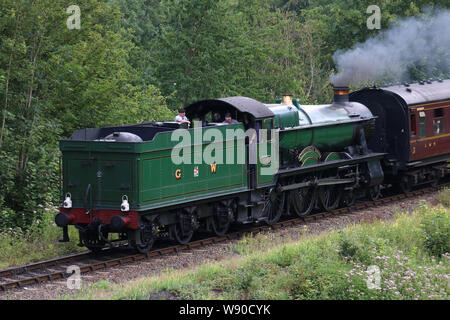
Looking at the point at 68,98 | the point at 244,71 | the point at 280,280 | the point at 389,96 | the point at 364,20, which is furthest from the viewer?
the point at 364,20

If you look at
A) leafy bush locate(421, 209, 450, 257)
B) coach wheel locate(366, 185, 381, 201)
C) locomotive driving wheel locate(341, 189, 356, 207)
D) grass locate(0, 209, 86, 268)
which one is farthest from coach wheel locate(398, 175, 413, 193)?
grass locate(0, 209, 86, 268)

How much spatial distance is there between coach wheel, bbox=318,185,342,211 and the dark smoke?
409 inches

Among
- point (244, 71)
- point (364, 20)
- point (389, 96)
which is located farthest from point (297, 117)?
point (364, 20)

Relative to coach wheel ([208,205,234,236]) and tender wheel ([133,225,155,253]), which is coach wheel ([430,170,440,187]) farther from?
tender wheel ([133,225,155,253])

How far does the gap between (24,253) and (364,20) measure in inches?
998

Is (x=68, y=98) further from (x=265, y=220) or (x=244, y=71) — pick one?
(x=244, y=71)

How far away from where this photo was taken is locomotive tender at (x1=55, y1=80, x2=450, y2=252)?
14281mm

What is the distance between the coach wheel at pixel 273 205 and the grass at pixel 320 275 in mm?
3650

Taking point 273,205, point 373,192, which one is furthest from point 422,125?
point 273,205

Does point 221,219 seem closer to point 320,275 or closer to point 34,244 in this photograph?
point 34,244

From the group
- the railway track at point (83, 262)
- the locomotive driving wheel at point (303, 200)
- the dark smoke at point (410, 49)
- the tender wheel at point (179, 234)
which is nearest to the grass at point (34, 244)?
the railway track at point (83, 262)

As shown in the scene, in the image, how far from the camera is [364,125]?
20719mm

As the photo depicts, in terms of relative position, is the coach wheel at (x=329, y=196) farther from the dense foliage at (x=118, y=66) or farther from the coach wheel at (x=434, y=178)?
the dense foliage at (x=118, y=66)
